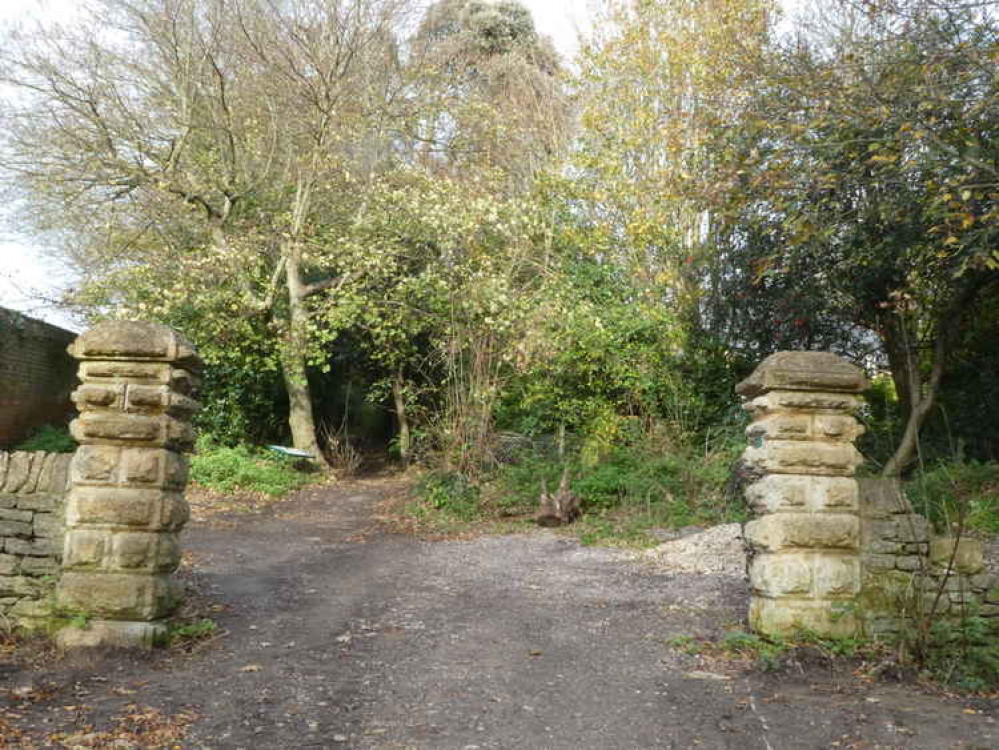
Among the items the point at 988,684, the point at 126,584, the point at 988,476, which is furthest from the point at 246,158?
the point at 988,684

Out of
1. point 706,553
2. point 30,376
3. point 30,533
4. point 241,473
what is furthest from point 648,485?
point 30,376

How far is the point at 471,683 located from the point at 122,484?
241 centimetres

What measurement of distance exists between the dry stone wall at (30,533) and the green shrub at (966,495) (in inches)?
267

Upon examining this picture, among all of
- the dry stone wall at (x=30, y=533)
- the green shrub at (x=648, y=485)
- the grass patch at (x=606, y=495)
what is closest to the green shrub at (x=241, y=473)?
the grass patch at (x=606, y=495)

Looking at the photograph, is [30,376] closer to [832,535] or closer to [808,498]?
[808,498]

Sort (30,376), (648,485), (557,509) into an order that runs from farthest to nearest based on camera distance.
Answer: (30,376) < (648,485) < (557,509)

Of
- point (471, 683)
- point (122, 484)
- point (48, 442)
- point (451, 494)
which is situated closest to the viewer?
point (471, 683)

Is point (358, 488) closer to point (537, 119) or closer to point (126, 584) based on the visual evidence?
point (537, 119)

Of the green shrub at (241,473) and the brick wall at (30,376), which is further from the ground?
the brick wall at (30,376)

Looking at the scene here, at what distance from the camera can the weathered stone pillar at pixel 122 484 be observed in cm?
483

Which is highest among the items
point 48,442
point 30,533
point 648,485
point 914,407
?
point 914,407

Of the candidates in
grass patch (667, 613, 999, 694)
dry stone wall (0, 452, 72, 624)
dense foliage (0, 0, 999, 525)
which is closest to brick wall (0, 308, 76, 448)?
dense foliage (0, 0, 999, 525)

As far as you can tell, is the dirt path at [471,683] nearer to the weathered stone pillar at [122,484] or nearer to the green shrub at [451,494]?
the weathered stone pillar at [122,484]

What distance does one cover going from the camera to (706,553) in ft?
26.6
